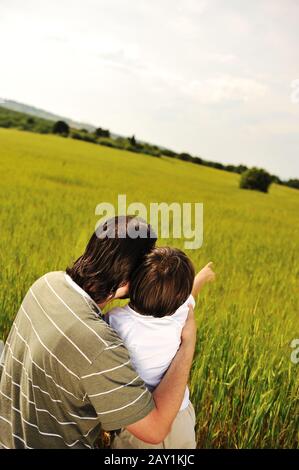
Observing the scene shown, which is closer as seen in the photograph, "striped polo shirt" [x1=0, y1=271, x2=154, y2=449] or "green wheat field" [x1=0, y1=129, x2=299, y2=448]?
"striped polo shirt" [x1=0, y1=271, x2=154, y2=449]

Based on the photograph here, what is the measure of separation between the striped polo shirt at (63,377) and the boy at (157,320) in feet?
0.40

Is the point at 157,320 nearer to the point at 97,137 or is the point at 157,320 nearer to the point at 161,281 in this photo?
the point at 161,281

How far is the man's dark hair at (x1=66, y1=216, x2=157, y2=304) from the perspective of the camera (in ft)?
3.99

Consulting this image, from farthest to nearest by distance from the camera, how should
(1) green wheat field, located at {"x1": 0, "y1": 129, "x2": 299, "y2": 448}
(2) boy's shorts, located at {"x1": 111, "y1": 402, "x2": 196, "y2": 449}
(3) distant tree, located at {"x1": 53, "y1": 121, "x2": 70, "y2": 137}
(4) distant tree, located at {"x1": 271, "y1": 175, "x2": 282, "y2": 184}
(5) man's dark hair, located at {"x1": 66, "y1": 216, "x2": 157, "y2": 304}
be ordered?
1. (3) distant tree, located at {"x1": 53, "y1": 121, "x2": 70, "y2": 137}
2. (4) distant tree, located at {"x1": 271, "y1": 175, "x2": 282, "y2": 184}
3. (1) green wheat field, located at {"x1": 0, "y1": 129, "x2": 299, "y2": 448}
4. (2) boy's shorts, located at {"x1": 111, "y1": 402, "x2": 196, "y2": 449}
5. (5) man's dark hair, located at {"x1": 66, "y1": 216, "x2": 157, "y2": 304}

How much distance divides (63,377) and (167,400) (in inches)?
9.6

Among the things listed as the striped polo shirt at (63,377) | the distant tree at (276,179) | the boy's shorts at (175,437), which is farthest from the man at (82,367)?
the distant tree at (276,179)

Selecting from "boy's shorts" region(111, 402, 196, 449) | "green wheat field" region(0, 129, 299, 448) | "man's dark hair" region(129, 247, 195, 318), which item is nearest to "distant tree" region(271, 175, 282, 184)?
"green wheat field" region(0, 129, 299, 448)

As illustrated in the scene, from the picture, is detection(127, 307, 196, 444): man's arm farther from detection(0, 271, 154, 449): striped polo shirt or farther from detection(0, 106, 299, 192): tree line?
detection(0, 106, 299, 192): tree line

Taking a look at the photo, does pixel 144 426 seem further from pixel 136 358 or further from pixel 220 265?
pixel 220 265

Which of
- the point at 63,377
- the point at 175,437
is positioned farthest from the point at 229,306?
the point at 63,377

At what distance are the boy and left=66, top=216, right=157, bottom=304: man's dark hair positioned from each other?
0.08ft

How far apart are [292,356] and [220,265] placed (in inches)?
72.6

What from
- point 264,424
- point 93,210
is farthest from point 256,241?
point 264,424

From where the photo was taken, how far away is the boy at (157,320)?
123 centimetres
